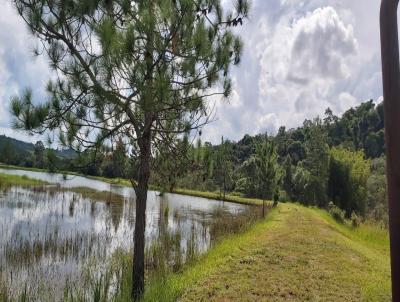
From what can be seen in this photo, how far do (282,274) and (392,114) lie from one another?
23.3 feet

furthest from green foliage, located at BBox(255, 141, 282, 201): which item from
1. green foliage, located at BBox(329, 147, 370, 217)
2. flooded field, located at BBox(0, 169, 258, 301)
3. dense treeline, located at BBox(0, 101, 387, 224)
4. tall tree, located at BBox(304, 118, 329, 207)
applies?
tall tree, located at BBox(304, 118, 329, 207)

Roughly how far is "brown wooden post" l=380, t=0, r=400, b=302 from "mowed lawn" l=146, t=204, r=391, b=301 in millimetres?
5337

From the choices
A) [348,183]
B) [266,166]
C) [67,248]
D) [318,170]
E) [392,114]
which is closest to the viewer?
[392,114]

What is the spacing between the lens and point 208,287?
7.00 metres

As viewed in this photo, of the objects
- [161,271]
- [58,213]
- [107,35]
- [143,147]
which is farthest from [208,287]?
[58,213]

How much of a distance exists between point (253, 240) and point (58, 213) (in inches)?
467

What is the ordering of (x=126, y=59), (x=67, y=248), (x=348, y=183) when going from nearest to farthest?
1. (x=126, y=59)
2. (x=67, y=248)
3. (x=348, y=183)

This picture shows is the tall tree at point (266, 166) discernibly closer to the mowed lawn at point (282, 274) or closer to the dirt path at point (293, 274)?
the mowed lawn at point (282, 274)

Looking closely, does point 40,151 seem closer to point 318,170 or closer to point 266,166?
point 266,166

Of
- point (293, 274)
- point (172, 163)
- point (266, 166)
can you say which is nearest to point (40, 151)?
point (172, 163)

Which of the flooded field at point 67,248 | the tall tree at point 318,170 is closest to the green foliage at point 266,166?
the flooded field at point 67,248

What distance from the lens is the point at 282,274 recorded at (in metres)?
8.02

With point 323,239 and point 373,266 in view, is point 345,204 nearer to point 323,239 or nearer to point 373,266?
point 323,239

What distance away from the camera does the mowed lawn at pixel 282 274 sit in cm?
669
